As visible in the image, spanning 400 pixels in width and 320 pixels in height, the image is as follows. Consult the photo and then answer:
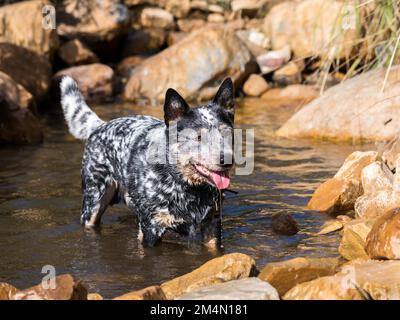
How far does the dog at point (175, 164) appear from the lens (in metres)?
5.22

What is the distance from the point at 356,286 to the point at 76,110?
3.53 meters

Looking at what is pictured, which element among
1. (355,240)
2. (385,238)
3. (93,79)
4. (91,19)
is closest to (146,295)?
(385,238)

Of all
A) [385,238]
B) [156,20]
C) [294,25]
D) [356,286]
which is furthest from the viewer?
[156,20]

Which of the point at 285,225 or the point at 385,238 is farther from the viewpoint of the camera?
the point at 285,225

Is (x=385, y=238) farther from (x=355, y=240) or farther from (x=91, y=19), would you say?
(x=91, y=19)

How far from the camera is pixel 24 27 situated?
1268 centimetres

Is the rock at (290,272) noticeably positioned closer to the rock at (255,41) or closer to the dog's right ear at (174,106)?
the dog's right ear at (174,106)

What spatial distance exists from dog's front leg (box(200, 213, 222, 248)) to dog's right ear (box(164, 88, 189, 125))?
0.78m

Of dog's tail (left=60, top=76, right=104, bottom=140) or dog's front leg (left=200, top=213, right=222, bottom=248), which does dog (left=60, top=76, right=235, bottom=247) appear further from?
dog's tail (left=60, top=76, right=104, bottom=140)

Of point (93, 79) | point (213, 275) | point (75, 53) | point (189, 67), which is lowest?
point (93, 79)

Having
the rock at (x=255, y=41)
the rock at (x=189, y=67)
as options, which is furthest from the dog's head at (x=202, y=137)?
the rock at (x=255, y=41)

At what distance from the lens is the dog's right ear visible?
5238 millimetres

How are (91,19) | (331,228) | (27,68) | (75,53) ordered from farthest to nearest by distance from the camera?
(91,19)
(75,53)
(27,68)
(331,228)

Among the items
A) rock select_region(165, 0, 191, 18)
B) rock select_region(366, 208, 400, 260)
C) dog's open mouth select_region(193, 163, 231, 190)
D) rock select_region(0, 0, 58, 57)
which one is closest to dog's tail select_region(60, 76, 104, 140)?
dog's open mouth select_region(193, 163, 231, 190)
